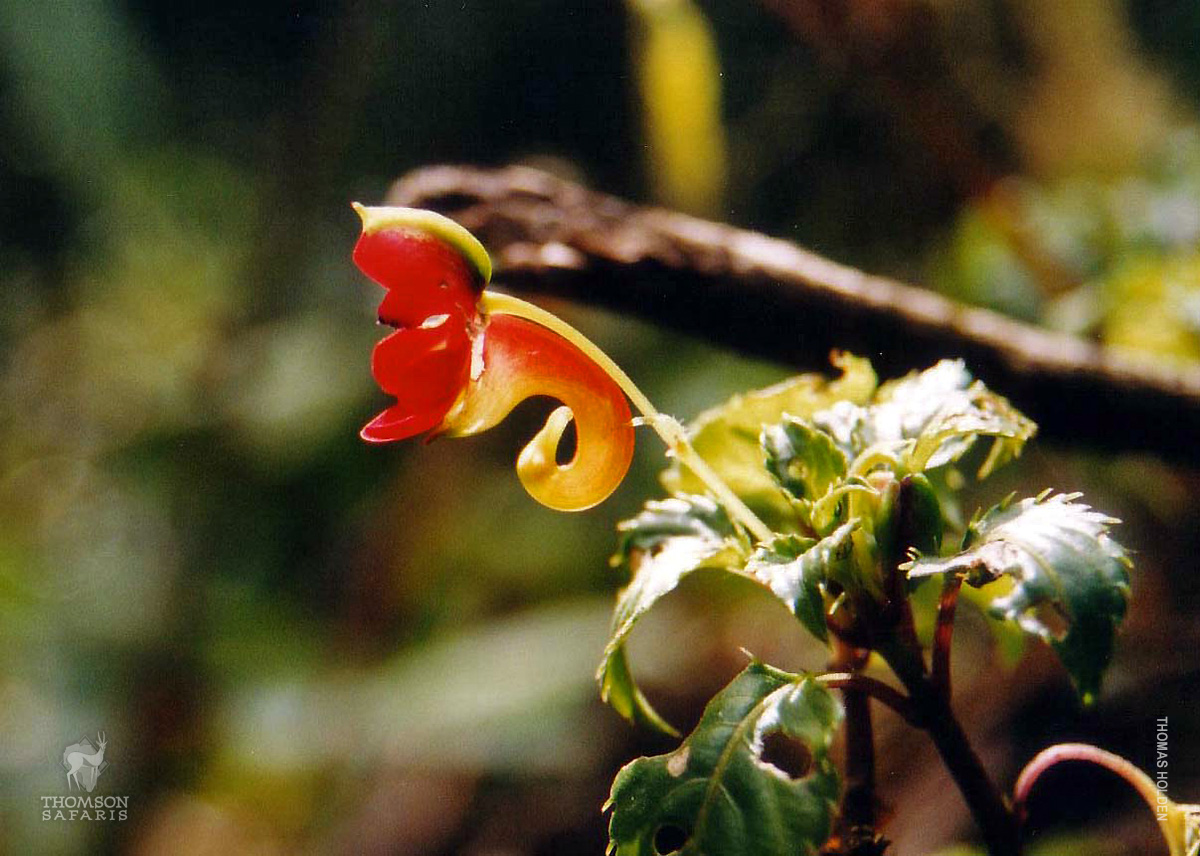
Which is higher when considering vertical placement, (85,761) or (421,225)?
(421,225)

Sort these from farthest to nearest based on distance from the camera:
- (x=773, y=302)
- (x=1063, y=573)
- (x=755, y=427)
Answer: (x=773, y=302) < (x=755, y=427) < (x=1063, y=573)

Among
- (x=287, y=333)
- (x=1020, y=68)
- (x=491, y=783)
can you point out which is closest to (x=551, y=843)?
(x=491, y=783)

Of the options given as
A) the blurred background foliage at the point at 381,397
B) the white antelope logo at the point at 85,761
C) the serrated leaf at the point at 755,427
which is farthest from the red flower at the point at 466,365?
the white antelope logo at the point at 85,761

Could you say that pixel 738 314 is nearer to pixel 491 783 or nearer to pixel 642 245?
pixel 642 245

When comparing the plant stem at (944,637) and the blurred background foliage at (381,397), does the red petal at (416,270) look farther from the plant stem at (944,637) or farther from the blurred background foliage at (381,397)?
the blurred background foliage at (381,397)

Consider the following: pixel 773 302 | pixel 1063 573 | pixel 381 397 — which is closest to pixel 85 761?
pixel 381 397

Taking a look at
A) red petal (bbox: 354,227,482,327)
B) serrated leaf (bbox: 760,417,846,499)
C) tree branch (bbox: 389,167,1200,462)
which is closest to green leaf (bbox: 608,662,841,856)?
serrated leaf (bbox: 760,417,846,499)

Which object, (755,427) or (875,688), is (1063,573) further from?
(755,427)
